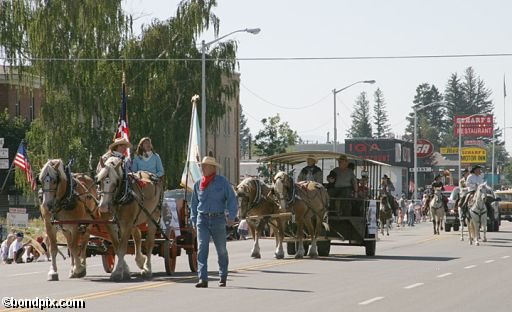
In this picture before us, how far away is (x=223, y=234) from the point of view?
18500 millimetres

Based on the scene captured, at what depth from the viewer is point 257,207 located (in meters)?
26.8

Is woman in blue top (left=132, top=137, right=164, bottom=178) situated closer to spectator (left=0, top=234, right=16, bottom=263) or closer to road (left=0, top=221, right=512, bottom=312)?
road (left=0, top=221, right=512, bottom=312)

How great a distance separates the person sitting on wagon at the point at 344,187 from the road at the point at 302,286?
1.64 metres

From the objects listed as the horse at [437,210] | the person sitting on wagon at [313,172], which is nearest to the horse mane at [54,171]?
the person sitting on wagon at [313,172]

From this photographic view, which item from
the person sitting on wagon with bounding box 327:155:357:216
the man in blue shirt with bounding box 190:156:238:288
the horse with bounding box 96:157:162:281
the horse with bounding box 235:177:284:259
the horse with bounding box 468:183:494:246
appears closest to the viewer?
the man in blue shirt with bounding box 190:156:238:288

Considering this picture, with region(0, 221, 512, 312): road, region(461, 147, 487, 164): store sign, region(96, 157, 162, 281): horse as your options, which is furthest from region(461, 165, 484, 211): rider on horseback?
region(461, 147, 487, 164): store sign

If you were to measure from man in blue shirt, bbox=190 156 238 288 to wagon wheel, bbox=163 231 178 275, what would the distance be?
3.07m

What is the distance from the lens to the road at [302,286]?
1614 centimetres

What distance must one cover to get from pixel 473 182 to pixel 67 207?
70.4 feet

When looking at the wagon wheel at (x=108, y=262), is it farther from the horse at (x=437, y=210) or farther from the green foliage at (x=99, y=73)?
the green foliage at (x=99, y=73)

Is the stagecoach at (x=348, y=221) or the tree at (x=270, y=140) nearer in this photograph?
the stagecoach at (x=348, y=221)

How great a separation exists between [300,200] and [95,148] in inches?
1198

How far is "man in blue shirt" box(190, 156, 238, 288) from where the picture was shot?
1838 centimetres

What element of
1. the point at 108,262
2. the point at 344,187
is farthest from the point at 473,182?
the point at 108,262
